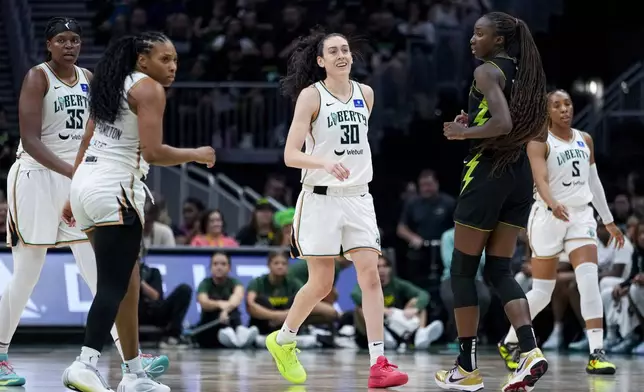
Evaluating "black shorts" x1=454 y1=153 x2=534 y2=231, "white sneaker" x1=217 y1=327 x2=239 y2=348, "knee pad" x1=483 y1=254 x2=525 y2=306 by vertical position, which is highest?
"black shorts" x1=454 y1=153 x2=534 y2=231

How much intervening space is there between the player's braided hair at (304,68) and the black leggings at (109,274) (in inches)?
84.3

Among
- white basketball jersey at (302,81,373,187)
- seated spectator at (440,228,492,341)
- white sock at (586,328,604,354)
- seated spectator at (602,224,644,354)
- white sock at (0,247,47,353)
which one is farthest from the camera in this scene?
seated spectator at (440,228,492,341)

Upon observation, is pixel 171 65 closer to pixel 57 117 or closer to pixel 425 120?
pixel 57 117

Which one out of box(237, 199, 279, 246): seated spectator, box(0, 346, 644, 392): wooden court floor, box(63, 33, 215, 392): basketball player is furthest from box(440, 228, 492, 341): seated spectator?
box(63, 33, 215, 392): basketball player

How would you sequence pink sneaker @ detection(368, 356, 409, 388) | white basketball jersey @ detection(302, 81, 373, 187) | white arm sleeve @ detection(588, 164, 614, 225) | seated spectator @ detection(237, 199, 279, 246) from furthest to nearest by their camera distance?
seated spectator @ detection(237, 199, 279, 246)
white arm sleeve @ detection(588, 164, 614, 225)
white basketball jersey @ detection(302, 81, 373, 187)
pink sneaker @ detection(368, 356, 409, 388)

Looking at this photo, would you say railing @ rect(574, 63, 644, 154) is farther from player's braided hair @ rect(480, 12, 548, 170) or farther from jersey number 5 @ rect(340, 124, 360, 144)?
player's braided hair @ rect(480, 12, 548, 170)

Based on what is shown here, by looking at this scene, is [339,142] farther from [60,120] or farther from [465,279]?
[60,120]

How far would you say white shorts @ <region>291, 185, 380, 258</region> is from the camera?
24.8 feet

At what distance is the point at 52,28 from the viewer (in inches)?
295

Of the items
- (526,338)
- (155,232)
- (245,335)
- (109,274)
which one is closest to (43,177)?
(109,274)

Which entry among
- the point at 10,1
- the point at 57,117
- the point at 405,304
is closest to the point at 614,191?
the point at 405,304

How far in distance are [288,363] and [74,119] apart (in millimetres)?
2053

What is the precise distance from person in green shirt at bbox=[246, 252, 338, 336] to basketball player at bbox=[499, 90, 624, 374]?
136 inches

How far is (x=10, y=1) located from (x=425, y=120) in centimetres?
A: 680
